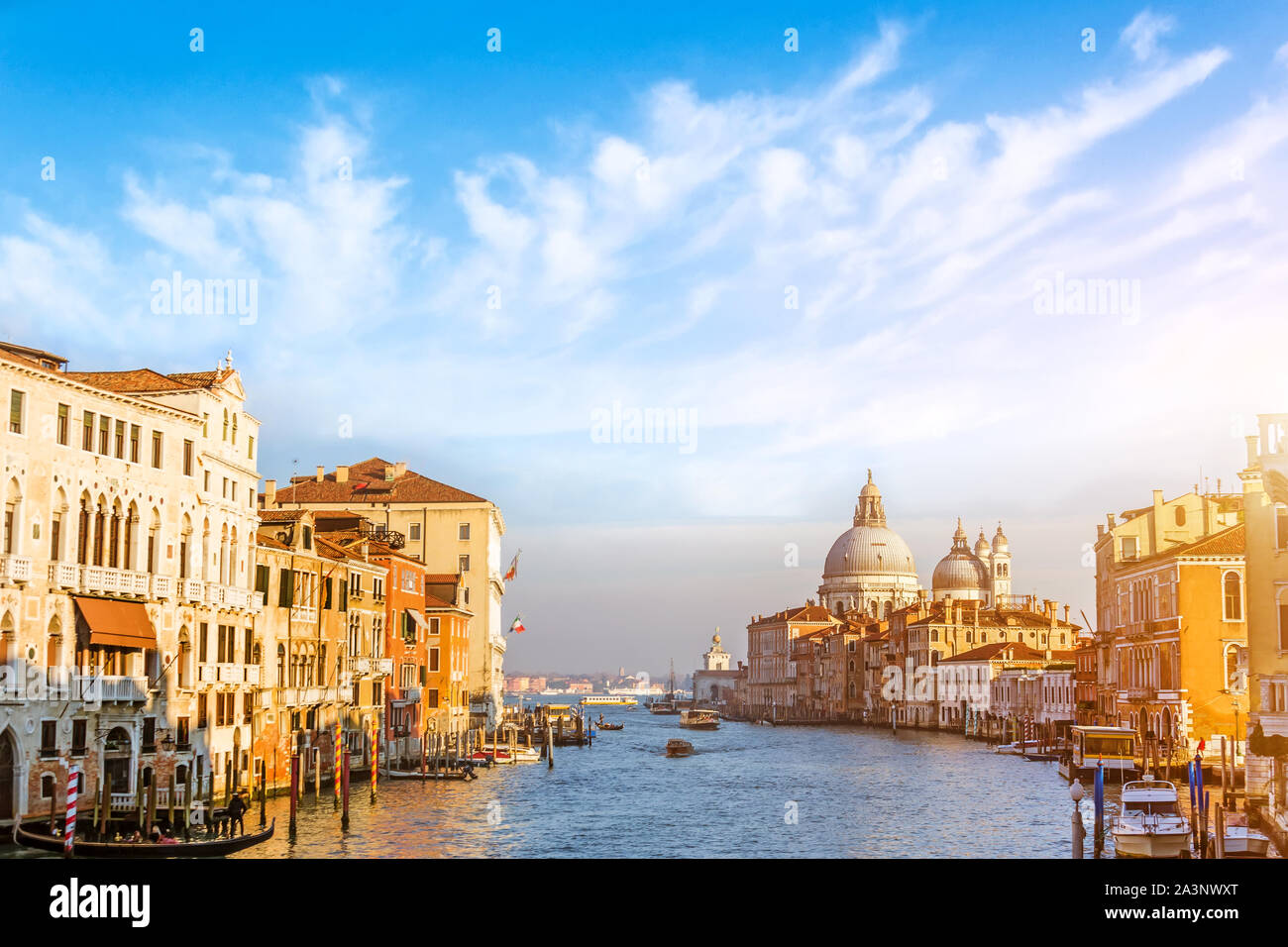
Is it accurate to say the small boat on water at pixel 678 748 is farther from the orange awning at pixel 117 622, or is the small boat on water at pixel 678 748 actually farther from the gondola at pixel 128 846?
the gondola at pixel 128 846

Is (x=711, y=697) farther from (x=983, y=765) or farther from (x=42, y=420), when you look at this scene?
→ (x=42, y=420)

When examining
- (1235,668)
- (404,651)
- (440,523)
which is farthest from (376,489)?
(1235,668)

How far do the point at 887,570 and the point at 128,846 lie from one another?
132 meters

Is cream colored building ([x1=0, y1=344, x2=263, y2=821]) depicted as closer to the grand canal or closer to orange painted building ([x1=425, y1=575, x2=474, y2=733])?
the grand canal

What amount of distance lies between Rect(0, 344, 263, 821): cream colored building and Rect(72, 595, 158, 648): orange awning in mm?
35

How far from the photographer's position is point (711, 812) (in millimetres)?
37031

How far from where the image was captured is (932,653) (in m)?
101

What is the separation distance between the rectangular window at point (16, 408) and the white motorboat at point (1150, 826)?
21713 millimetres

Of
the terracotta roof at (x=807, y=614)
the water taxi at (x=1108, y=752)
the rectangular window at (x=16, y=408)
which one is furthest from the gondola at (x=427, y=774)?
the terracotta roof at (x=807, y=614)

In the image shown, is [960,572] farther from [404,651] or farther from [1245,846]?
[1245,846]

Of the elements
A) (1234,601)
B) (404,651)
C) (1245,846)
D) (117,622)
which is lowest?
(1245,846)

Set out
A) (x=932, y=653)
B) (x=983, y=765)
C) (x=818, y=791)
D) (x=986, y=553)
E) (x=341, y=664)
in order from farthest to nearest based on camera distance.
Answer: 1. (x=986, y=553)
2. (x=932, y=653)
3. (x=983, y=765)
4. (x=818, y=791)
5. (x=341, y=664)
